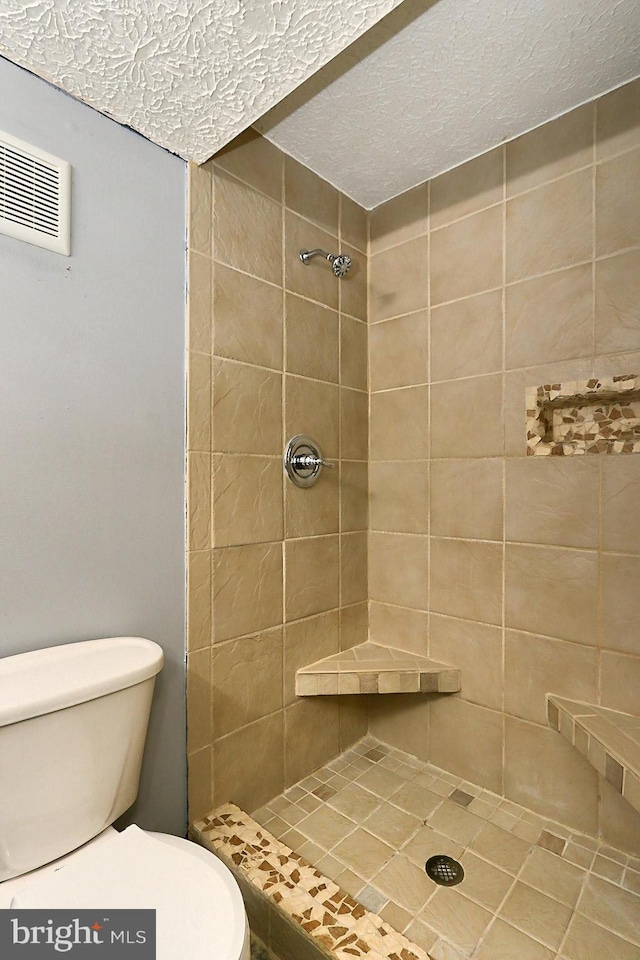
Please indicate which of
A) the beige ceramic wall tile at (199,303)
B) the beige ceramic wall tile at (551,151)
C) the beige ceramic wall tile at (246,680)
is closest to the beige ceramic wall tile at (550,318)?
the beige ceramic wall tile at (551,151)

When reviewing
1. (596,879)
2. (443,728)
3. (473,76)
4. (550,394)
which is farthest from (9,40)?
(596,879)

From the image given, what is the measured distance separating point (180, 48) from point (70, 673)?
4.24 feet

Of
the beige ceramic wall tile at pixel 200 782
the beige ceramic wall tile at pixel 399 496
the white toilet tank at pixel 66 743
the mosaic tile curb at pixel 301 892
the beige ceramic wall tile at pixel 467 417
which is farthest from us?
the beige ceramic wall tile at pixel 399 496

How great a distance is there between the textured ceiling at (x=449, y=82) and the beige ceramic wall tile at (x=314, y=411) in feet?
2.49

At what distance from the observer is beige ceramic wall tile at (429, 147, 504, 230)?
5.24 feet

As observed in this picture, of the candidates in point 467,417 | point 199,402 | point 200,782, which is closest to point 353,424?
point 467,417

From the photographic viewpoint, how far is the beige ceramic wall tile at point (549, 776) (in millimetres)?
1412

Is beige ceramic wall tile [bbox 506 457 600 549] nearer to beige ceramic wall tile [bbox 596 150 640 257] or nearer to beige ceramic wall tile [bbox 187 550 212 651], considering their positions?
beige ceramic wall tile [bbox 596 150 640 257]

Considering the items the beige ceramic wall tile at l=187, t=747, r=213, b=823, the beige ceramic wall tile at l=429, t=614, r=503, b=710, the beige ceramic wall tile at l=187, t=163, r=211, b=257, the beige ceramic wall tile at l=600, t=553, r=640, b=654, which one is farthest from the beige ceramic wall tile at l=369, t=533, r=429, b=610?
the beige ceramic wall tile at l=187, t=163, r=211, b=257

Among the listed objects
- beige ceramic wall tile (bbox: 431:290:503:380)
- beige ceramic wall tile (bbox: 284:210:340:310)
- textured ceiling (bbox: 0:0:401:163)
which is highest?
textured ceiling (bbox: 0:0:401:163)

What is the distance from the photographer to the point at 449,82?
1325 mm

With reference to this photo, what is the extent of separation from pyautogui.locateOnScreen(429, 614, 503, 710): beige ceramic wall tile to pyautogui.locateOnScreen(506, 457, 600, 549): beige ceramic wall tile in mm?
351

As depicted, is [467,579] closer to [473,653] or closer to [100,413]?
[473,653]

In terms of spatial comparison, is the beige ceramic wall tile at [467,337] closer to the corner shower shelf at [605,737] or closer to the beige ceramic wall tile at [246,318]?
the beige ceramic wall tile at [246,318]
